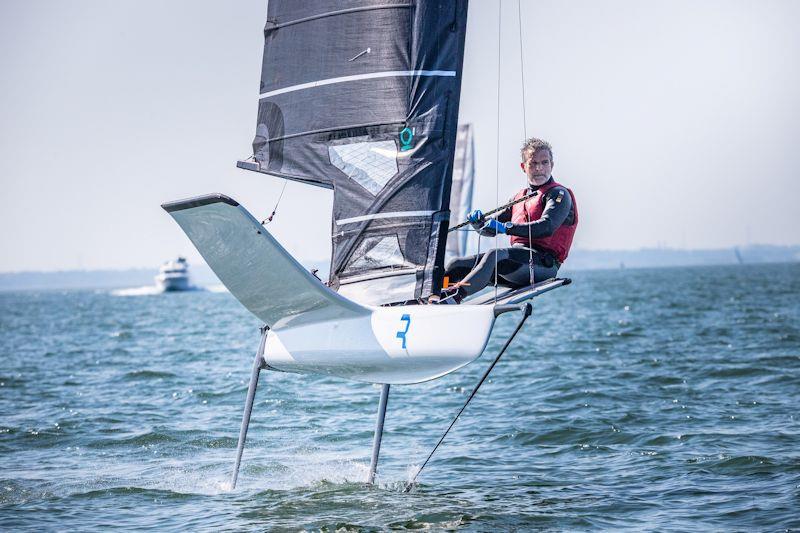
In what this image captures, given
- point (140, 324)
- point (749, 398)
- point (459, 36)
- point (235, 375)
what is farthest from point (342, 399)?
point (140, 324)

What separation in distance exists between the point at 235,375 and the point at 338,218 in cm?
997

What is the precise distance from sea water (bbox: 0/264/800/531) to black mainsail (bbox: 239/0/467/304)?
6.29ft

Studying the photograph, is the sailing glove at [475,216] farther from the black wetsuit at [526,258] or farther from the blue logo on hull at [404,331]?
the blue logo on hull at [404,331]

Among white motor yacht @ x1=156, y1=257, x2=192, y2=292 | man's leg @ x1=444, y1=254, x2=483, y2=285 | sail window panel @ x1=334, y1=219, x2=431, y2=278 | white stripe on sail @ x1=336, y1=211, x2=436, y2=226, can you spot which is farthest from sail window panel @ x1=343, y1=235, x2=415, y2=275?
white motor yacht @ x1=156, y1=257, x2=192, y2=292

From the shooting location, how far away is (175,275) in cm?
9738

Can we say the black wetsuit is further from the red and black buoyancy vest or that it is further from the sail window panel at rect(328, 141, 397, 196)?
the sail window panel at rect(328, 141, 397, 196)

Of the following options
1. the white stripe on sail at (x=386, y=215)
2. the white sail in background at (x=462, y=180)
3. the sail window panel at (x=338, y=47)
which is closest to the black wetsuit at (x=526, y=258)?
the white stripe on sail at (x=386, y=215)

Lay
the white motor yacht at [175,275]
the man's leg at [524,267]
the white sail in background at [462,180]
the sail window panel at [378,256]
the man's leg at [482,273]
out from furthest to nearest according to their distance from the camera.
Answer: the white motor yacht at [175,275] < the white sail in background at [462,180] < the sail window panel at [378,256] < the man's leg at [524,267] < the man's leg at [482,273]

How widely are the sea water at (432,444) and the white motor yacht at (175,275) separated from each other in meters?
79.4

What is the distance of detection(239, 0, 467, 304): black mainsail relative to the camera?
7.32m

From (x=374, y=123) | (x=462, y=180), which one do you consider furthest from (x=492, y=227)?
(x=462, y=180)

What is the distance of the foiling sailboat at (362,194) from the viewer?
670 cm

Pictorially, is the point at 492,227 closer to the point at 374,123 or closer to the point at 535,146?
the point at 535,146

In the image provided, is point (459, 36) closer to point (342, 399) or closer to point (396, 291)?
point (396, 291)
